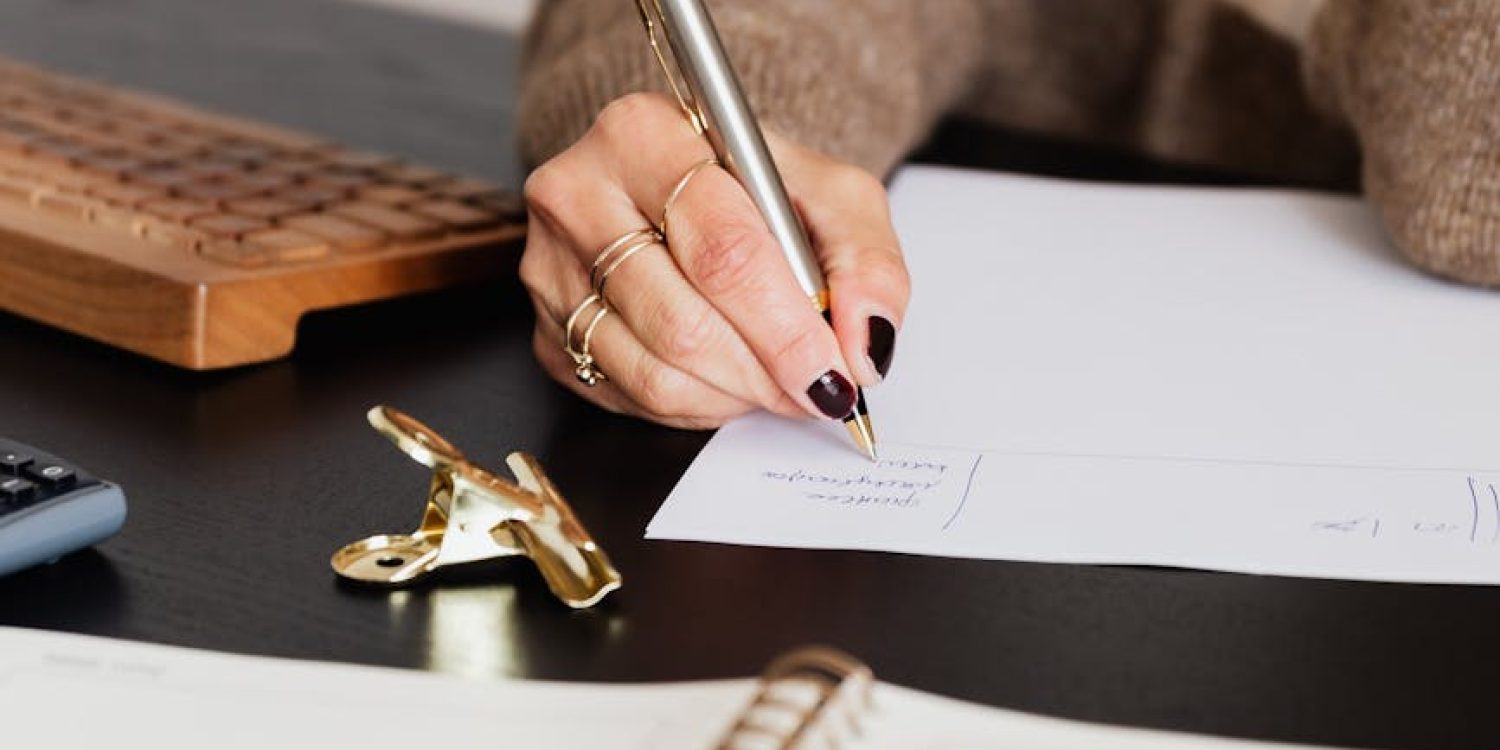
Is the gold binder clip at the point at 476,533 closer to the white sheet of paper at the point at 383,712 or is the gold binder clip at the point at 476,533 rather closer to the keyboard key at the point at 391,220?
the white sheet of paper at the point at 383,712

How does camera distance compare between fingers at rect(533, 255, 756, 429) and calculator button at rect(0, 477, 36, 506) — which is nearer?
calculator button at rect(0, 477, 36, 506)

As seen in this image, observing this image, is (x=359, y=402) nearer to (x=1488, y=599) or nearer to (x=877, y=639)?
(x=877, y=639)

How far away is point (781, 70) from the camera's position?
85 centimetres

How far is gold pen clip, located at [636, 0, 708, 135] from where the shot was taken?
0.63 metres

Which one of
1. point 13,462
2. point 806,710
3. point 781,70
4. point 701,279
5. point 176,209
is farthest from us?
point 781,70

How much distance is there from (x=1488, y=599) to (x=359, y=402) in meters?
0.36

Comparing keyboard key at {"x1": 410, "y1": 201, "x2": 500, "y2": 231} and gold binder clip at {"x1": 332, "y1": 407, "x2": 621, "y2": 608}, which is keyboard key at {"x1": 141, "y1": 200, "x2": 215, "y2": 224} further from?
gold binder clip at {"x1": 332, "y1": 407, "x2": 621, "y2": 608}

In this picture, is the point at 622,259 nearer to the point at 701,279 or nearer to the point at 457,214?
the point at 701,279

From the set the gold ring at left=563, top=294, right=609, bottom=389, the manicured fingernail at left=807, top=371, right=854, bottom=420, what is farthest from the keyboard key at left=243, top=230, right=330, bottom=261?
the manicured fingernail at left=807, top=371, right=854, bottom=420

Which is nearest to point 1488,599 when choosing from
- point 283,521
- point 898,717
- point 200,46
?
point 898,717

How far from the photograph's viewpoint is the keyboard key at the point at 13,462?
1.69 feet

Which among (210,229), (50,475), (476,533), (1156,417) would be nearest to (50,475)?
(50,475)

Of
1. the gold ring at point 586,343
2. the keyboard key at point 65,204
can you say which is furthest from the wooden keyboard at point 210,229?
the gold ring at point 586,343

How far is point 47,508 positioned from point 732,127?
24 cm
